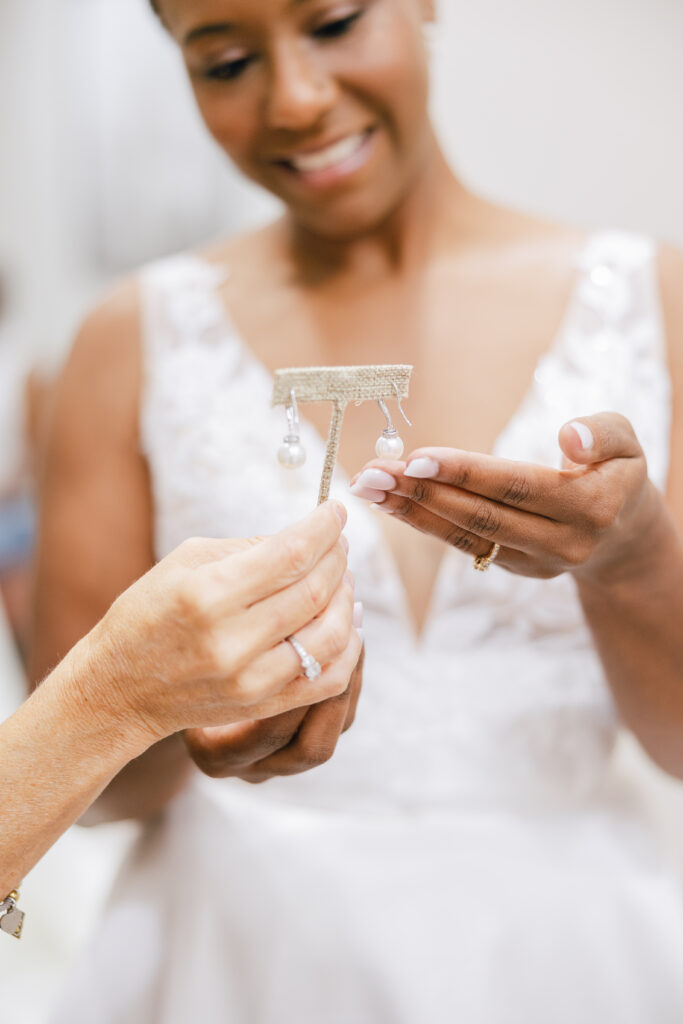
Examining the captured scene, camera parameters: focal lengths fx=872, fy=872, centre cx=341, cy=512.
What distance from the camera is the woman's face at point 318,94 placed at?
51 centimetres

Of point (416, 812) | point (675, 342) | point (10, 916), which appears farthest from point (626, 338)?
point (10, 916)

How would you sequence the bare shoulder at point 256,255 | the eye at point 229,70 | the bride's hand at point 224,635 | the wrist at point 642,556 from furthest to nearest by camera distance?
the bare shoulder at point 256,255 < the eye at point 229,70 < the wrist at point 642,556 < the bride's hand at point 224,635

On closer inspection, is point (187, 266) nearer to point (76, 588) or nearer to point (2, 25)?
point (76, 588)

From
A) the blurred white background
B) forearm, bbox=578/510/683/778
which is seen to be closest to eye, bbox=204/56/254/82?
the blurred white background

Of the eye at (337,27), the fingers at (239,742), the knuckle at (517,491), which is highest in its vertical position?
the eye at (337,27)

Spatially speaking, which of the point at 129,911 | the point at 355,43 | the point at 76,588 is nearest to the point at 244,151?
the point at 355,43

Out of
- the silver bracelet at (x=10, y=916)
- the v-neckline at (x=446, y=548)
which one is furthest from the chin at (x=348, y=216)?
the silver bracelet at (x=10, y=916)

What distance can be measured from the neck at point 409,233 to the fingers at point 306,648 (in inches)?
12.7

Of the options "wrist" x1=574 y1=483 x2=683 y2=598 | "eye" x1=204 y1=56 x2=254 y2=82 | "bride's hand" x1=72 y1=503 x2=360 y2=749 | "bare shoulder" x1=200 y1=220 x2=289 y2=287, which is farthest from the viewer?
"bare shoulder" x1=200 y1=220 x2=289 y2=287

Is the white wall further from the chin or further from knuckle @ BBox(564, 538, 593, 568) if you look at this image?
knuckle @ BBox(564, 538, 593, 568)

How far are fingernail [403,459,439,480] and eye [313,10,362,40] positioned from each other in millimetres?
316

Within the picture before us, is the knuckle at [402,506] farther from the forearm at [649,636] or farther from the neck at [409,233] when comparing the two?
the neck at [409,233]

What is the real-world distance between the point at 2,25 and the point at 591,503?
4.95 feet

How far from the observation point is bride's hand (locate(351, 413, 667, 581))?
354mm
